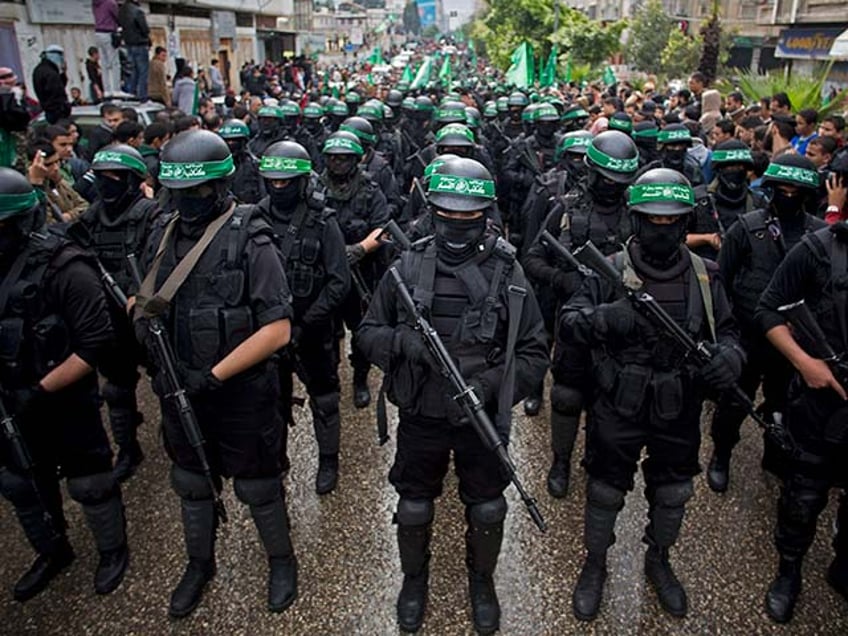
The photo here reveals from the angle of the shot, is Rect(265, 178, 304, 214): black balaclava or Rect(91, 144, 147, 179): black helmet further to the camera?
Rect(265, 178, 304, 214): black balaclava

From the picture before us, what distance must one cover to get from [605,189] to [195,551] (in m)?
3.45

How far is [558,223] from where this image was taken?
16.1ft

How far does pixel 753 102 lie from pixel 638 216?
11.1 metres

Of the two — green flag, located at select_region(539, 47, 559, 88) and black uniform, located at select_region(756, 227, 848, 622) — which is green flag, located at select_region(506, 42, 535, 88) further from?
black uniform, located at select_region(756, 227, 848, 622)

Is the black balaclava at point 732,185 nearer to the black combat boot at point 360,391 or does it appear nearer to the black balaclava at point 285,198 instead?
the black balaclava at point 285,198

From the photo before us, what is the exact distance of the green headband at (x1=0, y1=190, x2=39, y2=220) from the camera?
3.30 metres

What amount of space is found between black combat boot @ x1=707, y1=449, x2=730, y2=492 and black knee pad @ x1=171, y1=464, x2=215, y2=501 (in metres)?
3.49

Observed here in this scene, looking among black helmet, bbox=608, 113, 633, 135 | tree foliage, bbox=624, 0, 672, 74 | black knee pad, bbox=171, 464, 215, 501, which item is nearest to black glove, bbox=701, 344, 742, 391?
black knee pad, bbox=171, 464, 215, 501

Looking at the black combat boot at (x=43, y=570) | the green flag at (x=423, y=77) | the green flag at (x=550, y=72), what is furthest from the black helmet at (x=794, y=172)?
the green flag at (x=550, y=72)

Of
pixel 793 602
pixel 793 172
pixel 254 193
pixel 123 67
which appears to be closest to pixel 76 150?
pixel 254 193

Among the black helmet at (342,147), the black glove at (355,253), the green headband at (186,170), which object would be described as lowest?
the black glove at (355,253)

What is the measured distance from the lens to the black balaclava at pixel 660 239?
3441 mm

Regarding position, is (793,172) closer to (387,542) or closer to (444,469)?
(444,469)

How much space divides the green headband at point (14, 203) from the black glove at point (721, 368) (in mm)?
3508
